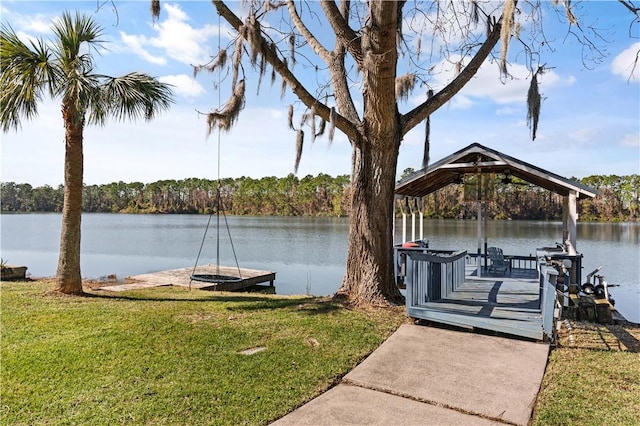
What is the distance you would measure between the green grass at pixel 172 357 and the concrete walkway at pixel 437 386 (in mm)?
230

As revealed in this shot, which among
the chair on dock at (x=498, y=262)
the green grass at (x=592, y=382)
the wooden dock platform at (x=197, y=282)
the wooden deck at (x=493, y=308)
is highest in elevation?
the chair on dock at (x=498, y=262)

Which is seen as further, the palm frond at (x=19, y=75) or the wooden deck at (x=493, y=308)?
the palm frond at (x=19, y=75)

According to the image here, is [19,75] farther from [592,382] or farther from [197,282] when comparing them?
[592,382]

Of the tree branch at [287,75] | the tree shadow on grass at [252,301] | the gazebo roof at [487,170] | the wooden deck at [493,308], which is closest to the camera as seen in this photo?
the wooden deck at [493,308]

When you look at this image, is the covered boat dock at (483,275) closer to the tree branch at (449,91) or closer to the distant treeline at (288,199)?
the tree branch at (449,91)

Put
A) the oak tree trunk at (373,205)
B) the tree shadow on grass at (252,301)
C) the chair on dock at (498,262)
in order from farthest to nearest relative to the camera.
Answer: the chair on dock at (498,262) → the oak tree trunk at (373,205) → the tree shadow on grass at (252,301)

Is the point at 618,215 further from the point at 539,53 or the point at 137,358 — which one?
the point at 137,358

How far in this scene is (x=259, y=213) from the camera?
82.2 metres

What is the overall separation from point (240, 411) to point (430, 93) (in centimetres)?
630

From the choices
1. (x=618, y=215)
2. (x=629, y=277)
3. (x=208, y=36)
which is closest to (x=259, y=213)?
(x=618, y=215)

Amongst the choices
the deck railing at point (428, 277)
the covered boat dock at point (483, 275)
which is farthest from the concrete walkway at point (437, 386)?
the deck railing at point (428, 277)

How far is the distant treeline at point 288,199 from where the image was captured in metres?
56.2

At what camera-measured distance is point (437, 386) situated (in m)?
3.80

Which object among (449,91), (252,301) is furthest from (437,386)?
(449,91)
